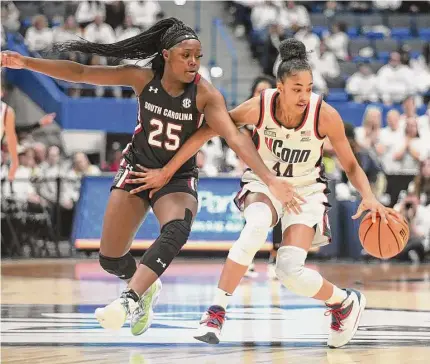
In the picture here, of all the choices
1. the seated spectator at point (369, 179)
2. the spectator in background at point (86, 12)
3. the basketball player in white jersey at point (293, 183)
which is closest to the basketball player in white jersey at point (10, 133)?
the seated spectator at point (369, 179)

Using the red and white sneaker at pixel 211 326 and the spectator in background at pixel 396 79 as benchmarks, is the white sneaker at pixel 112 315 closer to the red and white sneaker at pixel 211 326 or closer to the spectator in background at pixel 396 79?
the red and white sneaker at pixel 211 326

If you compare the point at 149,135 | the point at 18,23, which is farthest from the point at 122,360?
the point at 18,23

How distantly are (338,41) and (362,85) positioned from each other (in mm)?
1255

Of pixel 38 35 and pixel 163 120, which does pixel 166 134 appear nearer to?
pixel 163 120

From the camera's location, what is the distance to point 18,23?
17953 mm

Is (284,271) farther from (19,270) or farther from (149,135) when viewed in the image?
(19,270)

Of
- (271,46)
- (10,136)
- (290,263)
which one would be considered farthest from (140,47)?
(271,46)

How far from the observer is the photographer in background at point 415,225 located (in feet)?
43.3

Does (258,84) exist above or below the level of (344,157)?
above

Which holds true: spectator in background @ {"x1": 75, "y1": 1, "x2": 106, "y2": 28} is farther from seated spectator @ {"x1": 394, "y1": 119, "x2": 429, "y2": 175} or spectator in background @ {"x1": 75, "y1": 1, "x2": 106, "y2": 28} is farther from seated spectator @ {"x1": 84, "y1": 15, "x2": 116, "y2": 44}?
seated spectator @ {"x1": 394, "y1": 119, "x2": 429, "y2": 175}

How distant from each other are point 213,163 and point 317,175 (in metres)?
9.36

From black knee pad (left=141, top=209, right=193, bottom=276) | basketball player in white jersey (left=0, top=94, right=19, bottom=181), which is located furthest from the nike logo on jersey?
basketball player in white jersey (left=0, top=94, right=19, bottom=181)

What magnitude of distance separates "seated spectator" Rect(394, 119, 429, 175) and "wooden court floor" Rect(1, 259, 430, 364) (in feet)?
11.1

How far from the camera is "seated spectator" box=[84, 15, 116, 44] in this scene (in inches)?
693
